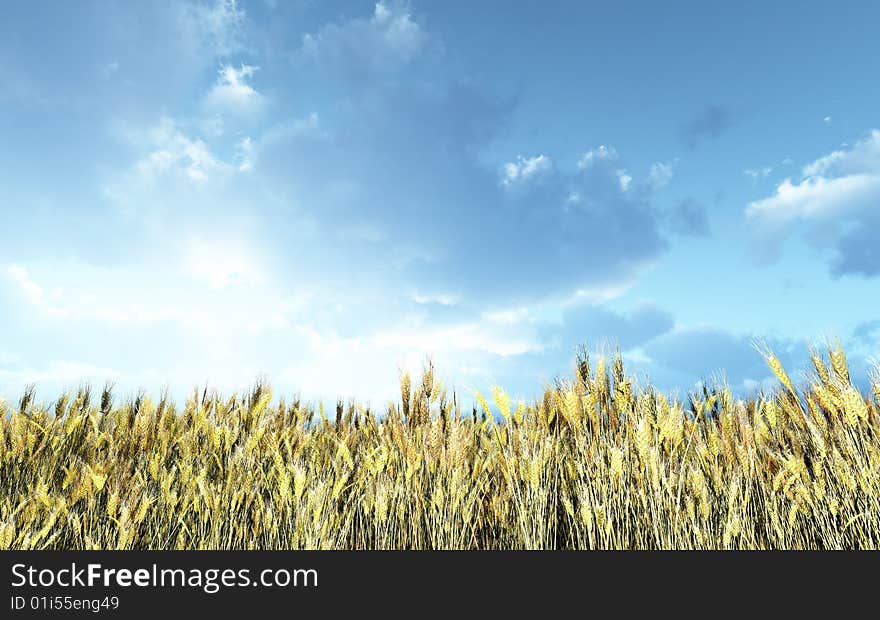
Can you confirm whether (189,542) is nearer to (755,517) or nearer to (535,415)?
(535,415)

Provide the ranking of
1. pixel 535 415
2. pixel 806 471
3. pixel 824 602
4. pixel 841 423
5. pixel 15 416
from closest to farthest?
A: pixel 824 602 → pixel 806 471 → pixel 841 423 → pixel 535 415 → pixel 15 416

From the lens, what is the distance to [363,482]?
258cm

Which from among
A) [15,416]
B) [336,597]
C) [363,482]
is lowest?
[336,597]

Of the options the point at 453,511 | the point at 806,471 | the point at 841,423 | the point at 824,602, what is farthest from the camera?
the point at 841,423

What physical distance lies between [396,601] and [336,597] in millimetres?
208

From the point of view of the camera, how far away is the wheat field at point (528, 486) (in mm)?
2266

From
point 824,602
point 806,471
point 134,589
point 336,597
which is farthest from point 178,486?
point 806,471

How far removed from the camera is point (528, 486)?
7.47 feet

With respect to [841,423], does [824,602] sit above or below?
below

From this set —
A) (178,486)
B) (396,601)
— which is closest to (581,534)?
(396,601)

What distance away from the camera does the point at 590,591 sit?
1.74 m

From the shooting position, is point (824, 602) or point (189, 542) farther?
point (189, 542)

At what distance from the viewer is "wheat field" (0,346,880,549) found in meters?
2.27

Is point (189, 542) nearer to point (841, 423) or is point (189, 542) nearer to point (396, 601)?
point (396, 601)
